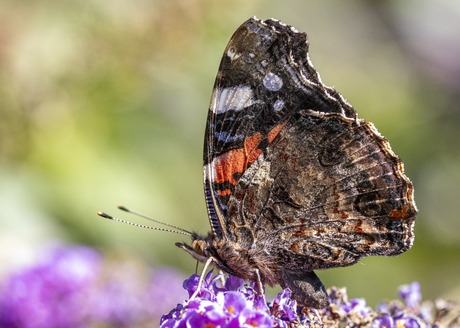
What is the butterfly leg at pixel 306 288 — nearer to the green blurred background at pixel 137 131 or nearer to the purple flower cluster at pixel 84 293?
the purple flower cluster at pixel 84 293

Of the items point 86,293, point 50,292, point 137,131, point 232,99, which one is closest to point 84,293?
point 86,293

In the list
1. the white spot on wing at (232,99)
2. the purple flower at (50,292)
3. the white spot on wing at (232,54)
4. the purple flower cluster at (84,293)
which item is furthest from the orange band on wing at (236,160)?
the purple flower at (50,292)

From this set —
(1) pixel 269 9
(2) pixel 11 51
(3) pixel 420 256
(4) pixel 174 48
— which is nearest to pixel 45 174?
(2) pixel 11 51

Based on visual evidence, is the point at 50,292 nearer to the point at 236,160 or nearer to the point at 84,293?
the point at 84,293

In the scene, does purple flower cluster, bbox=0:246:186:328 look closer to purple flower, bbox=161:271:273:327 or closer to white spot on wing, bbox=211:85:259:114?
white spot on wing, bbox=211:85:259:114

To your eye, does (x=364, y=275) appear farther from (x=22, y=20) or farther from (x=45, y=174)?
(x=22, y=20)


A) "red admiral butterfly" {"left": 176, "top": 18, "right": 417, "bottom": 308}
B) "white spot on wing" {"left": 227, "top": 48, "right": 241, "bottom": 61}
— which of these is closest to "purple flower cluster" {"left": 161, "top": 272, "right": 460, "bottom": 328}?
"red admiral butterfly" {"left": 176, "top": 18, "right": 417, "bottom": 308}

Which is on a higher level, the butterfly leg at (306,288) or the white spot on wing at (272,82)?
the white spot on wing at (272,82)

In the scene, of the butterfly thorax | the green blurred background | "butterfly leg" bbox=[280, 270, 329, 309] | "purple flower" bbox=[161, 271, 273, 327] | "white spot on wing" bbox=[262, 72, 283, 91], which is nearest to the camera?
"purple flower" bbox=[161, 271, 273, 327]
